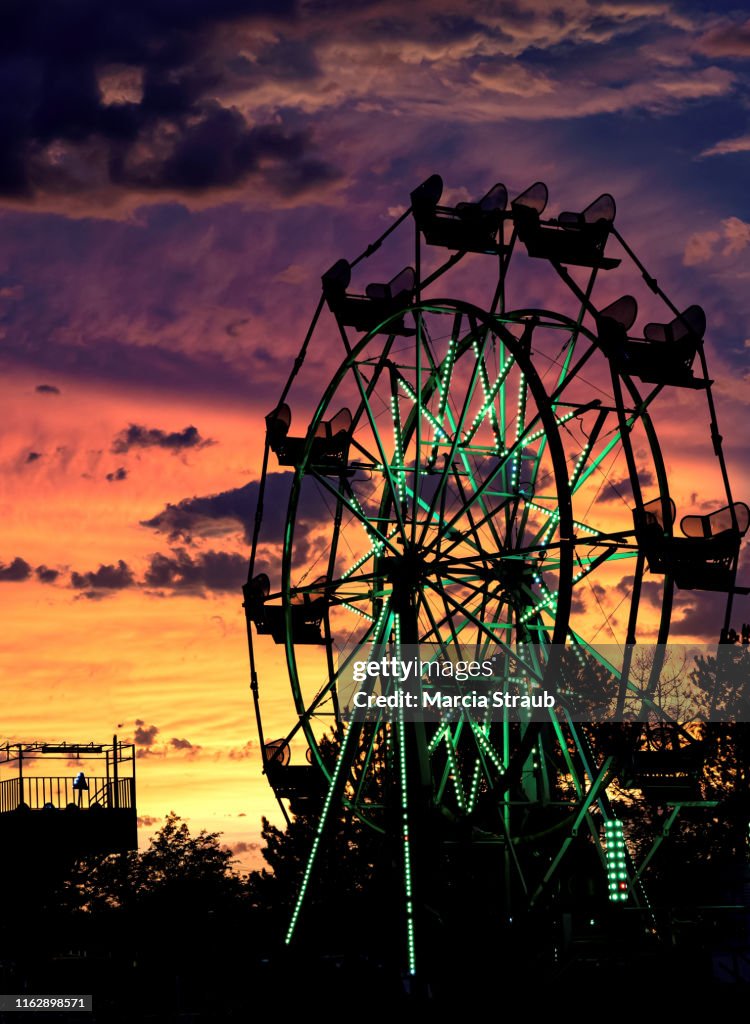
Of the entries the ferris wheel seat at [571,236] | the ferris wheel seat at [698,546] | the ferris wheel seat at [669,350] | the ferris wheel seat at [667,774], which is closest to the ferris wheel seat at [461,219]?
the ferris wheel seat at [571,236]

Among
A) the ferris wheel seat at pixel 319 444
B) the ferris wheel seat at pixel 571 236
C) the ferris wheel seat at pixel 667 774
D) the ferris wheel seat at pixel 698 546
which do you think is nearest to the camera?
the ferris wheel seat at pixel 698 546

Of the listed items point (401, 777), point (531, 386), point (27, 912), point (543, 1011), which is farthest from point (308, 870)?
point (27, 912)

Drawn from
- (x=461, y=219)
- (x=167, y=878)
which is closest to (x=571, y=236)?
(x=461, y=219)

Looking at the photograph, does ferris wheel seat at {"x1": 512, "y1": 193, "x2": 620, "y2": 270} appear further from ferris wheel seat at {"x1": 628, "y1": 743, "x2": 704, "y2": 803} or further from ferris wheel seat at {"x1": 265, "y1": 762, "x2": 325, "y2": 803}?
ferris wheel seat at {"x1": 265, "y1": 762, "x2": 325, "y2": 803}

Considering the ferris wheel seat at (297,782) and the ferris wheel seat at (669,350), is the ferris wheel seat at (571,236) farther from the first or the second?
the ferris wheel seat at (297,782)

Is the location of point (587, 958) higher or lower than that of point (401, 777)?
lower

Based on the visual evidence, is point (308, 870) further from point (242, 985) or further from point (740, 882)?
point (740, 882)

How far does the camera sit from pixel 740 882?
111ft

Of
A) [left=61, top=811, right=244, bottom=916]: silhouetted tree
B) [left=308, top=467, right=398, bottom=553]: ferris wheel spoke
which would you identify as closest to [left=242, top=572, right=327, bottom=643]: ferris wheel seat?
[left=308, top=467, right=398, bottom=553]: ferris wheel spoke

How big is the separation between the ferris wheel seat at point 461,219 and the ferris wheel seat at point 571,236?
0.56 m

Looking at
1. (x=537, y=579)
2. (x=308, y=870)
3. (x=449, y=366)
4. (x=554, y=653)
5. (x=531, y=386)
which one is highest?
(x=449, y=366)

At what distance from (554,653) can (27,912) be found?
58.2 feet

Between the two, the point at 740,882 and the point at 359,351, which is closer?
the point at 359,351

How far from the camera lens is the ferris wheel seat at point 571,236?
96.9ft
